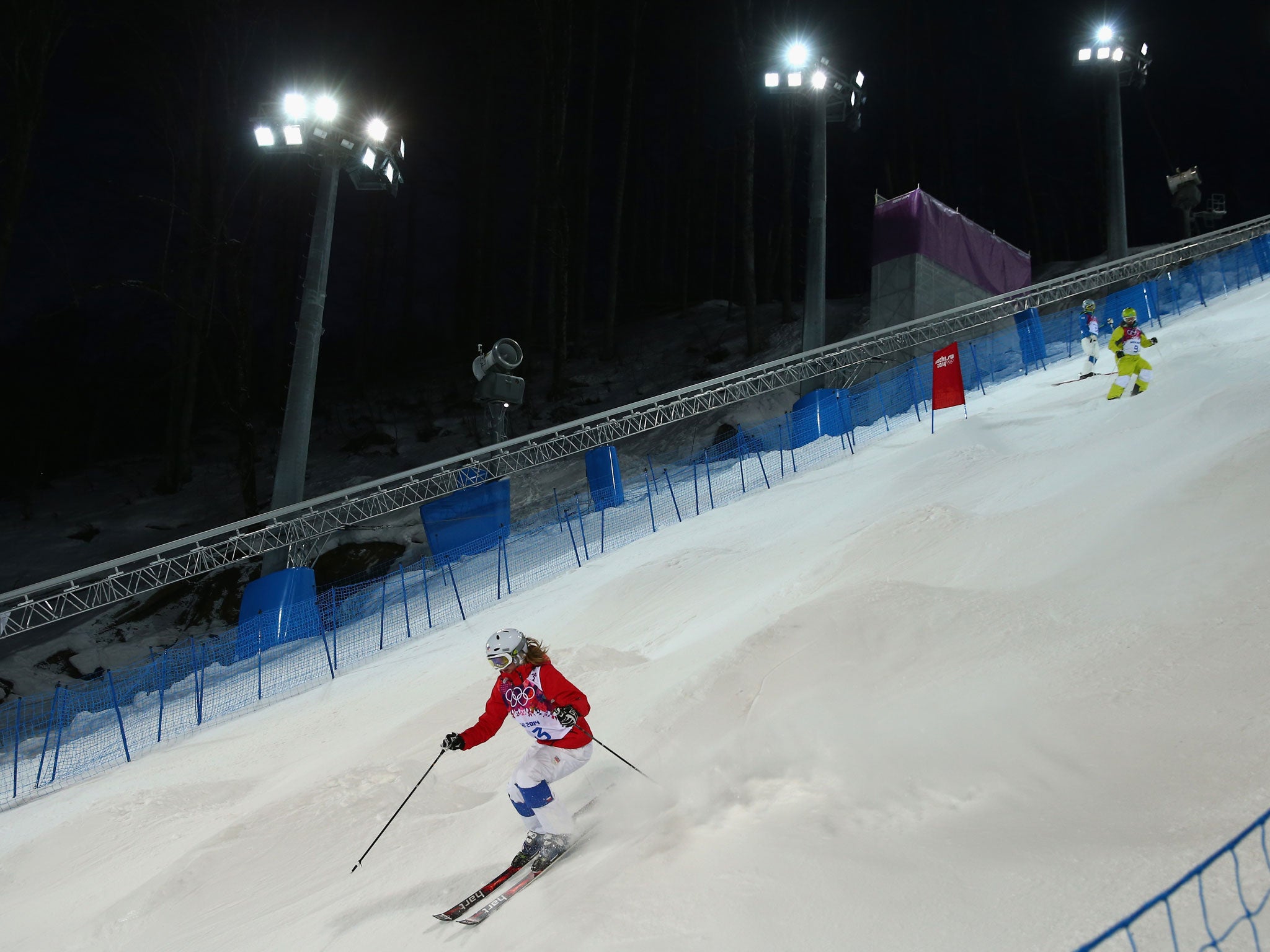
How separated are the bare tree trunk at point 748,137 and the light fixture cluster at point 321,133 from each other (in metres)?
12.8

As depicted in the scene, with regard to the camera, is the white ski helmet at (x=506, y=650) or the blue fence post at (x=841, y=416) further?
Answer: the blue fence post at (x=841, y=416)

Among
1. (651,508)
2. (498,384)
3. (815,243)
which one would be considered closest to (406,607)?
(651,508)

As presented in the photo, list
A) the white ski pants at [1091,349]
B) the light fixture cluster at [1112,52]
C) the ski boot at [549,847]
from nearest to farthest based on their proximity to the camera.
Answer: the ski boot at [549,847], the white ski pants at [1091,349], the light fixture cluster at [1112,52]

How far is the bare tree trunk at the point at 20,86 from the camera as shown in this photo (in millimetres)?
20641

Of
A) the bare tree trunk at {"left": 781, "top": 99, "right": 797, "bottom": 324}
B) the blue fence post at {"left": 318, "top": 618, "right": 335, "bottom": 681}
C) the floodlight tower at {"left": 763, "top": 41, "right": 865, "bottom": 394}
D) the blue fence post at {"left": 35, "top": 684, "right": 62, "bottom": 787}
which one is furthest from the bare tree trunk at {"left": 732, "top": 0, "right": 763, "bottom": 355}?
the blue fence post at {"left": 35, "top": 684, "right": 62, "bottom": 787}

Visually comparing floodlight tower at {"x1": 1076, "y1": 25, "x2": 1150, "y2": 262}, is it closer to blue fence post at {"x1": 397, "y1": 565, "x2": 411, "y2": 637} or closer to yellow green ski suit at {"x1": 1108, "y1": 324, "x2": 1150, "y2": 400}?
yellow green ski suit at {"x1": 1108, "y1": 324, "x2": 1150, "y2": 400}

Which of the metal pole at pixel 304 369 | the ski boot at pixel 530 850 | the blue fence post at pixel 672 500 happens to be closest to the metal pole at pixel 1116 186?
the blue fence post at pixel 672 500

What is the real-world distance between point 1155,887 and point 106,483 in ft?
104

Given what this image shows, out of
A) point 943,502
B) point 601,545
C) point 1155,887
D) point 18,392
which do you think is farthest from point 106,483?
point 1155,887

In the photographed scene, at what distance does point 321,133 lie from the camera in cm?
1903

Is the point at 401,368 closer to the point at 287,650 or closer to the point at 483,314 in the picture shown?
the point at 483,314

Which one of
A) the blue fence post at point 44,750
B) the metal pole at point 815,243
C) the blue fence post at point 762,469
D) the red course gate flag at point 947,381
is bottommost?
the blue fence post at point 44,750

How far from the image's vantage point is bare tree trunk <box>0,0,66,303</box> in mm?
20641

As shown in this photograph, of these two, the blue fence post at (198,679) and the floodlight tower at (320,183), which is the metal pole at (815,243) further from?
the blue fence post at (198,679)
